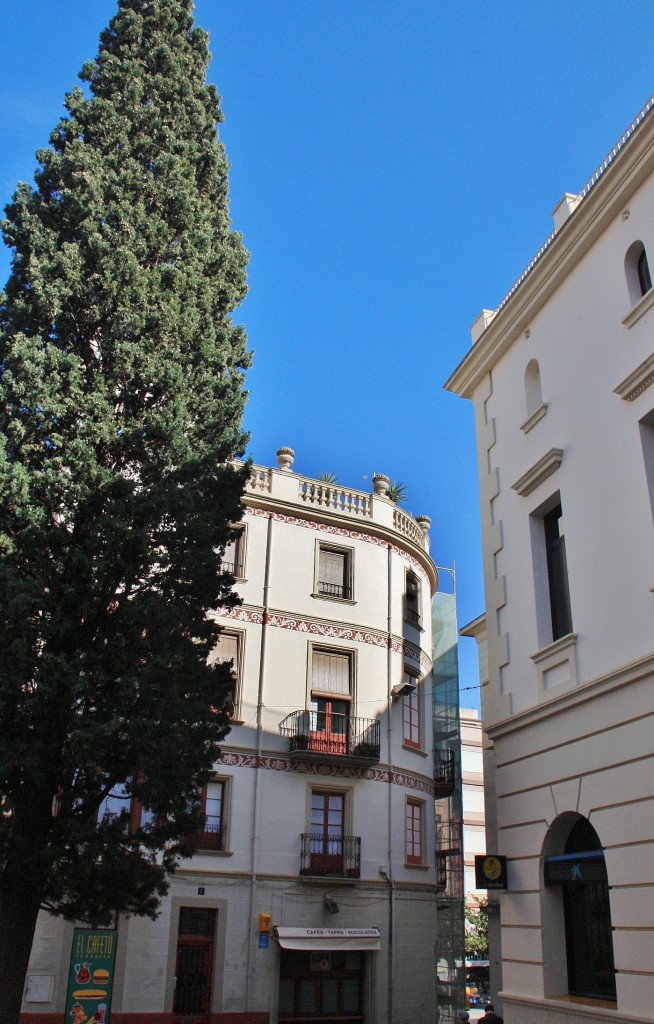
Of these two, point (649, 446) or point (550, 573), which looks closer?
point (649, 446)

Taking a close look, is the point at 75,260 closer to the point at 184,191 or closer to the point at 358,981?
the point at 184,191

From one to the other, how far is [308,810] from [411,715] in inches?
190

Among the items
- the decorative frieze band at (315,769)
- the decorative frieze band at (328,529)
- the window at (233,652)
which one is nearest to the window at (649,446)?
the decorative frieze band at (315,769)

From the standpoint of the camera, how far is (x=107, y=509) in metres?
12.2

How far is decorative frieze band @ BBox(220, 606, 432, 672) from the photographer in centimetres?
2403

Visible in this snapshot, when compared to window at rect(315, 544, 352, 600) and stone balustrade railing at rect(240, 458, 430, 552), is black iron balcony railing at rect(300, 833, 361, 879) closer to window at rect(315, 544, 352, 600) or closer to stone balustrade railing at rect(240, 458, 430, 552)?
window at rect(315, 544, 352, 600)

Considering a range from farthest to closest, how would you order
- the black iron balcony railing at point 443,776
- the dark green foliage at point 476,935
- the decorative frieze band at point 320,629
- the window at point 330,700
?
1. the dark green foliage at point 476,935
2. the black iron balcony railing at point 443,776
3. the decorative frieze band at point 320,629
4. the window at point 330,700

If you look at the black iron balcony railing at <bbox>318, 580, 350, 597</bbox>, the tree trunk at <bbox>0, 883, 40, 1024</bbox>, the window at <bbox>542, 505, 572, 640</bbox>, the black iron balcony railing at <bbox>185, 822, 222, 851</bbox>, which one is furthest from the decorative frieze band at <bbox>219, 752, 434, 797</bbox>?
the window at <bbox>542, 505, 572, 640</bbox>

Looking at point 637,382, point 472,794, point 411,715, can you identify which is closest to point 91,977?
point 411,715

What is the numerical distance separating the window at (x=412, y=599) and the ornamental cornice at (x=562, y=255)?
494 inches

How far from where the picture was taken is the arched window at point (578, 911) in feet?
33.6

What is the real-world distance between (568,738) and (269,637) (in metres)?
13.9

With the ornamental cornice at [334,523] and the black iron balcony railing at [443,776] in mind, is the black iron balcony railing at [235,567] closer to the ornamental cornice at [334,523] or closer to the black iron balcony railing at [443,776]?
the ornamental cornice at [334,523]

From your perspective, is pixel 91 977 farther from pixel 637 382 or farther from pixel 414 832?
pixel 637 382
